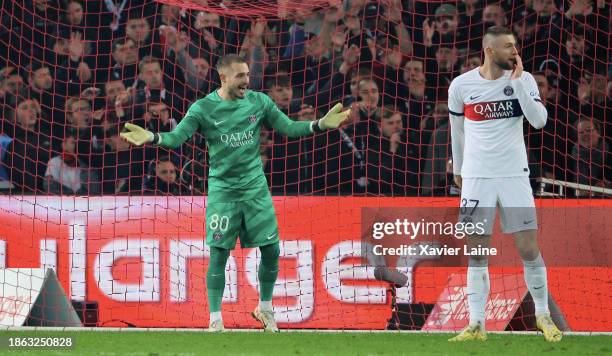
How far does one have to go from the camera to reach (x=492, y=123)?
8188 millimetres

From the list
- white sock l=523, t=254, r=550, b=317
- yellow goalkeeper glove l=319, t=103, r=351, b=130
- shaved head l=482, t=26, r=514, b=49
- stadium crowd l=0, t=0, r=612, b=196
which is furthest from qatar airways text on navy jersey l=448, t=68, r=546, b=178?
stadium crowd l=0, t=0, r=612, b=196

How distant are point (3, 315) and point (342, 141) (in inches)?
129

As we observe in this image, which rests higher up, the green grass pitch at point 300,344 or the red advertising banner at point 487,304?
the red advertising banner at point 487,304

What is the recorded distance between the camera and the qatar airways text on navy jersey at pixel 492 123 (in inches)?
321

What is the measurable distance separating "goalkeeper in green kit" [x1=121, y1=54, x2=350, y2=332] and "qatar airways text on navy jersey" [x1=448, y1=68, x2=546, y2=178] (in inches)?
43.2

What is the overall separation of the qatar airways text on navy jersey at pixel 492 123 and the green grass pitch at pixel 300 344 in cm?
108

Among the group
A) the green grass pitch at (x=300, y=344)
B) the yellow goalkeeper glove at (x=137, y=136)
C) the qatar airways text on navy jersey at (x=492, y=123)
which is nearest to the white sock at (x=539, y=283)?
the green grass pitch at (x=300, y=344)

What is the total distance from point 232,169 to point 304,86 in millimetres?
3138

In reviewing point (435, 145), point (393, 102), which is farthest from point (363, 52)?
point (435, 145)

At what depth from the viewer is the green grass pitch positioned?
7602 mm

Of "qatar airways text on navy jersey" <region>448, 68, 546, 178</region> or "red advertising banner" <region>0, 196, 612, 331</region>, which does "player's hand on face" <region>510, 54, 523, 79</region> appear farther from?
"red advertising banner" <region>0, 196, 612, 331</region>

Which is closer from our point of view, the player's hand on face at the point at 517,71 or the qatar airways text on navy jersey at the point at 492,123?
the player's hand on face at the point at 517,71
